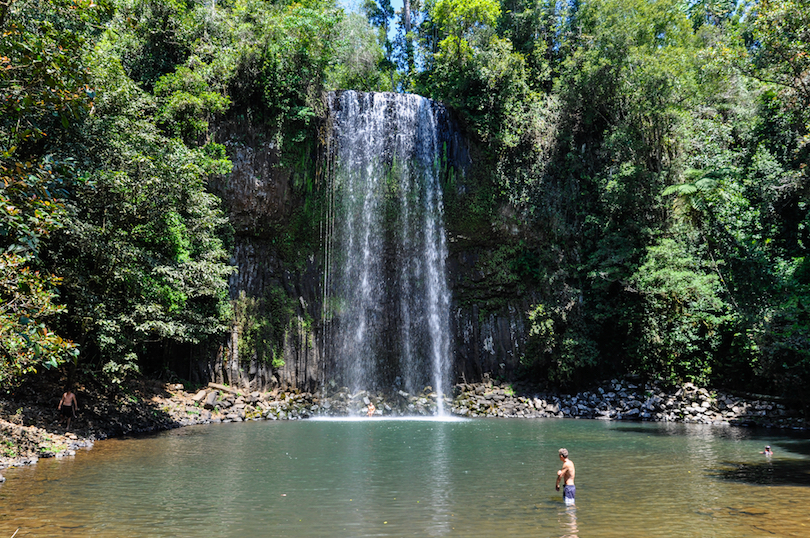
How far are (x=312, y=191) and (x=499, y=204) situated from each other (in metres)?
9.04

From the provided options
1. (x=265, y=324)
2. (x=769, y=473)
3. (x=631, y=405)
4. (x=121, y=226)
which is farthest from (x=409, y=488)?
(x=265, y=324)

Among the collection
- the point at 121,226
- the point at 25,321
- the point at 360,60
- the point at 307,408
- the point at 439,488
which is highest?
the point at 360,60

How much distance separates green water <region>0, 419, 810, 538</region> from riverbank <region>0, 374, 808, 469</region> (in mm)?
1098

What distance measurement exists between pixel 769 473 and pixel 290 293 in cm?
1968

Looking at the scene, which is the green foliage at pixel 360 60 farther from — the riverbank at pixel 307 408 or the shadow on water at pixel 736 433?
Answer: the shadow on water at pixel 736 433

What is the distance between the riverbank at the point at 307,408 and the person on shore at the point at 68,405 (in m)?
0.20

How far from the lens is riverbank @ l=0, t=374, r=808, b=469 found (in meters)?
12.4

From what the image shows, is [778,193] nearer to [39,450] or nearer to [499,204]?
[499,204]

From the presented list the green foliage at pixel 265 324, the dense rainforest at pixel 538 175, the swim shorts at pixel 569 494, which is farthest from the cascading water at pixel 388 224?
the swim shorts at pixel 569 494

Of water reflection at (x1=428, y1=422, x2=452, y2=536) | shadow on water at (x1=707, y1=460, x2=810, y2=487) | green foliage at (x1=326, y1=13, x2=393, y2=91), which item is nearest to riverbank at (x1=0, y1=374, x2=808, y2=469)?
shadow on water at (x1=707, y1=460, x2=810, y2=487)

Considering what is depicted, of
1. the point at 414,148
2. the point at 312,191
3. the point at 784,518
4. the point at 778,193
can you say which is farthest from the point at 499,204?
the point at 784,518

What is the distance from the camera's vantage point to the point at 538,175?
1024 inches

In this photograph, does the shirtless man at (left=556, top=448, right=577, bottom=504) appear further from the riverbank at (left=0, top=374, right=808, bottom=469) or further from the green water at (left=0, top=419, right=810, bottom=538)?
the riverbank at (left=0, top=374, right=808, bottom=469)

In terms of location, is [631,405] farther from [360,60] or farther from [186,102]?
[360,60]
